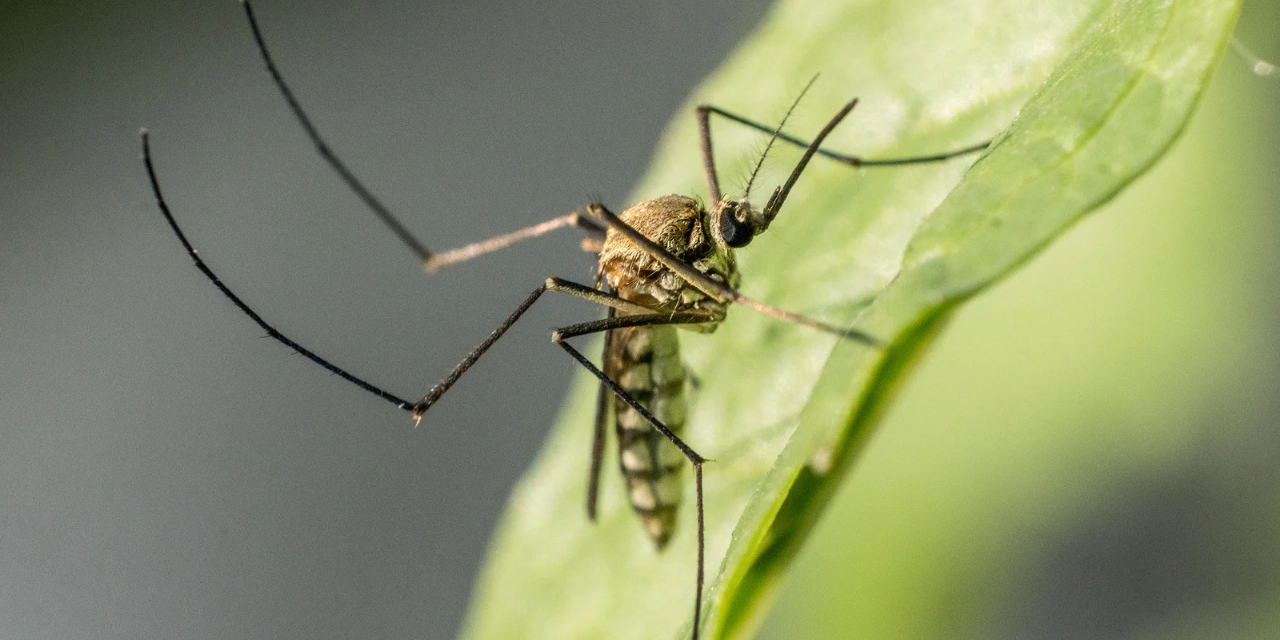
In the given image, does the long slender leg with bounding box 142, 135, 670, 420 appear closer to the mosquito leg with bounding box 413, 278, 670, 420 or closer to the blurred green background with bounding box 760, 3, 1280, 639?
the mosquito leg with bounding box 413, 278, 670, 420

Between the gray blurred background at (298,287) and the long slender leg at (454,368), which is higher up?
the gray blurred background at (298,287)

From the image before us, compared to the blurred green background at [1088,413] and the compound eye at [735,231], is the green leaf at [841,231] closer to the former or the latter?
the compound eye at [735,231]

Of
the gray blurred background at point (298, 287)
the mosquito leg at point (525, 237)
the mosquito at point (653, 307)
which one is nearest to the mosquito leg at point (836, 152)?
the mosquito at point (653, 307)

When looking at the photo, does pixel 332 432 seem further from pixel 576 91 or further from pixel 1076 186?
pixel 1076 186

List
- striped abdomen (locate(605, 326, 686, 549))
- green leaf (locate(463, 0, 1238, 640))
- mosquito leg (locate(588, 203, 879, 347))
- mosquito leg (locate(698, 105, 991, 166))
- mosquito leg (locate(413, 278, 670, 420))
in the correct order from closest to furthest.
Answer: green leaf (locate(463, 0, 1238, 640))
mosquito leg (locate(698, 105, 991, 166))
mosquito leg (locate(588, 203, 879, 347))
mosquito leg (locate(413, 278, 670, 420))
striped abdomen (locate(605, 326, 686, 549))

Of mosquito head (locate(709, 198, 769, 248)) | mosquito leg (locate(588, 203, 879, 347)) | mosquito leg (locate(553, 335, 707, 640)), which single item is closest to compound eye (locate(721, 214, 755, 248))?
mosquito head (locate(709, 198, 769, 248))

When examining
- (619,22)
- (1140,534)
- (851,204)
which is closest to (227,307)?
(619,22)

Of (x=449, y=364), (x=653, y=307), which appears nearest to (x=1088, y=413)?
(x=653, y=307)
